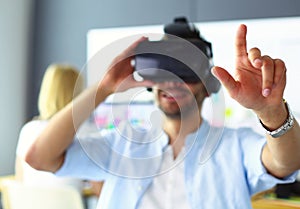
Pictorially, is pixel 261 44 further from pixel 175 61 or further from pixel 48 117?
pixel 175 61

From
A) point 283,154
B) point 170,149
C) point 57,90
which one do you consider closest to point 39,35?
point 57,90

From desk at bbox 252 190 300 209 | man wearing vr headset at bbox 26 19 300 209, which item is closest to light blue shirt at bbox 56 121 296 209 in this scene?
man wearing vr headset at bbox 26 19 300 209

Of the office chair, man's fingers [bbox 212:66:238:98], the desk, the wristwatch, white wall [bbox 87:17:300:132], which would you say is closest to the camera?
man's fingers [bbox 212:66:238:98]

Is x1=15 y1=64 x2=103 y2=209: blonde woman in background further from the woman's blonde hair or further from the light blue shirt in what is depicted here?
the light blue shirt

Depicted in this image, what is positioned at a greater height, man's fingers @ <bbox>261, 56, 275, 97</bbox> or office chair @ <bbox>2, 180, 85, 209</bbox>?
man's fingers @ <bbox>261, 56, 275, 97</bbox>

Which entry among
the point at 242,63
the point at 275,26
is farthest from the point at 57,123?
the point at 275,26

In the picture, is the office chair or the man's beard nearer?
the man's beard

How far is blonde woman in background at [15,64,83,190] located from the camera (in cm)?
166

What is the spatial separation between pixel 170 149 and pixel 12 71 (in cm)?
184

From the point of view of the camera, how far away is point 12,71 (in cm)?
261

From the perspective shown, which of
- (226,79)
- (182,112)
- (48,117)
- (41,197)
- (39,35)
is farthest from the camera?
(39,35)

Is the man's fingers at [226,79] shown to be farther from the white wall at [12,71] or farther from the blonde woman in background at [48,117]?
the white wall at [12,71]

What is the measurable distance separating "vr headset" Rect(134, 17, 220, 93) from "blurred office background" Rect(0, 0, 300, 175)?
1.43 m

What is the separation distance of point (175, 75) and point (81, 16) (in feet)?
6.00
